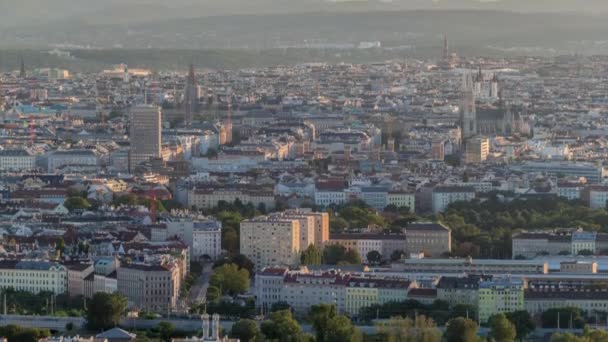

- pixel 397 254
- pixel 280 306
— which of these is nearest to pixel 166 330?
pixel 280 306

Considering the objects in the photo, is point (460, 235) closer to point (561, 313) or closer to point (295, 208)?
point (295, 208)

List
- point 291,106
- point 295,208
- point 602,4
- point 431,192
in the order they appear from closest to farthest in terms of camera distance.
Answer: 1. point 295,208
2. point 431,192
3. point 291,106
4. point 602,4

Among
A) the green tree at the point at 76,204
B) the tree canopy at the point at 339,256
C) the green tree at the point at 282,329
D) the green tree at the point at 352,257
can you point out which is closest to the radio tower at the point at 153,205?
the green tree at the point at 76,204

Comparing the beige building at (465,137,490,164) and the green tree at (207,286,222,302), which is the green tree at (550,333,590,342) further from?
the beige building at (465,137,490,164)

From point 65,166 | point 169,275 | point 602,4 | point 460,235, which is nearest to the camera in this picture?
point 169,275

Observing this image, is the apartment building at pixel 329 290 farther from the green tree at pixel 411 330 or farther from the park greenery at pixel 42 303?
the green tree at pixel 411 330

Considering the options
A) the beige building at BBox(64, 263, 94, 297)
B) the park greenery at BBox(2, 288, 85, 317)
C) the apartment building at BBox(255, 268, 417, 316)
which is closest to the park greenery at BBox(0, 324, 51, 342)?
the park greenery at BBox(2, 288, 85, 317)

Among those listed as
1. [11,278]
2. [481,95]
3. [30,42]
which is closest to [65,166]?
[11,278]
